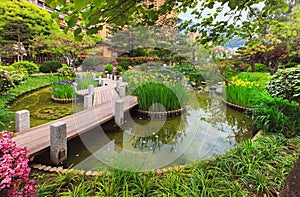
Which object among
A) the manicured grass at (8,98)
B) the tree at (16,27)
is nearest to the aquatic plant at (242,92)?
the manicured grass at (8,98)

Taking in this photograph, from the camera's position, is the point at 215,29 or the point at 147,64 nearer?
the point at 215,29

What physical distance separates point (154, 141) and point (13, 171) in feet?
8.50

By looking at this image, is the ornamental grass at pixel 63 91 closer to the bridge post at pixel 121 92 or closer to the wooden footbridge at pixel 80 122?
the wooden footbridge at pixel 80 122

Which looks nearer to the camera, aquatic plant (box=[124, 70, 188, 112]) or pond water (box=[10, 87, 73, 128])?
pond water (box=[10, 87, 73, 128])

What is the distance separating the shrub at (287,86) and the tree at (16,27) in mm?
13197

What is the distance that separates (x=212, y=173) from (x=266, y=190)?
0.54 metres

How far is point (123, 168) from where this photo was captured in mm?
2189

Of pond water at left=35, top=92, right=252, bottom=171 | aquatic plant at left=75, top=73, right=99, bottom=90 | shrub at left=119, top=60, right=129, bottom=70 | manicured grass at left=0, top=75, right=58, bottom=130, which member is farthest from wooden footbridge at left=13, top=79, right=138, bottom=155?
aquatic plant at left=75, top=73, right=99, bottom=90

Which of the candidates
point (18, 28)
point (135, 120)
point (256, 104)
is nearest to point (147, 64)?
point (135, 120)

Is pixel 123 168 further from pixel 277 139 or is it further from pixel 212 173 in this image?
pixel 277 139

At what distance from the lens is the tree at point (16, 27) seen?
13.0 m

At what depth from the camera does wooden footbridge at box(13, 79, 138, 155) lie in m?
2.81

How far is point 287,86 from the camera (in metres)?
3.27

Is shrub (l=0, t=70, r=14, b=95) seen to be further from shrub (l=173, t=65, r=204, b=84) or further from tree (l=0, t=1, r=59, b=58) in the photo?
tree (l=0, t=1, r=59, b=58)
